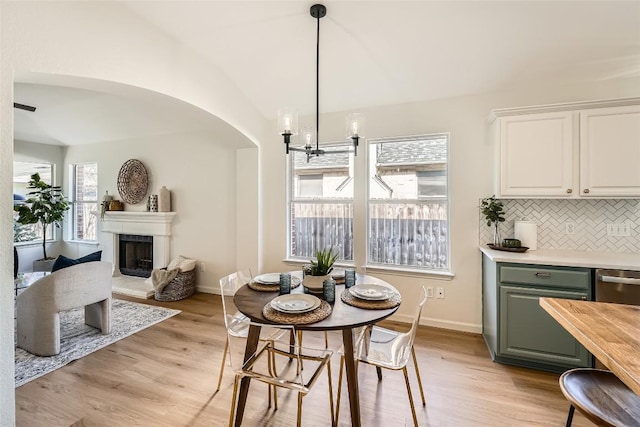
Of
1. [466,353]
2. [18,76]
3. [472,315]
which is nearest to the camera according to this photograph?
[18,76]

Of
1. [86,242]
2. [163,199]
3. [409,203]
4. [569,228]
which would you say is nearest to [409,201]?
[409,203]

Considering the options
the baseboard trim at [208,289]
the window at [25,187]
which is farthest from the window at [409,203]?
the window at [25,187]

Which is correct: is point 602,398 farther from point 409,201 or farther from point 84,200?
point 84,200

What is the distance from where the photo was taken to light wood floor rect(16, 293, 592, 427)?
1.76 meters

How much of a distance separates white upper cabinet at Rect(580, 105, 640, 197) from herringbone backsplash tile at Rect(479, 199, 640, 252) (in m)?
0.33

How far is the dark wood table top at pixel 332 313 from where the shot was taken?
4.77 feet

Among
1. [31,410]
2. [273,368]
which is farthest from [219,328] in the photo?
[31,410]

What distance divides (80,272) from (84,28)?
6.73ft

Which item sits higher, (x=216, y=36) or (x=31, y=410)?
(x=216, y=36)

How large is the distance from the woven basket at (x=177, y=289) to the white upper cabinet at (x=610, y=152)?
15.3 feet

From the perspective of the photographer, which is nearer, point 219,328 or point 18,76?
point 18,76

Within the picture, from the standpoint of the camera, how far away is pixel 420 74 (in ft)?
9.20

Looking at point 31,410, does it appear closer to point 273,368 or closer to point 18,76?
point 273,368

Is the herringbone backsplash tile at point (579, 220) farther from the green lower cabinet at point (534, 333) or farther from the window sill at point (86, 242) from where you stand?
the window sill at point (86, 242)
